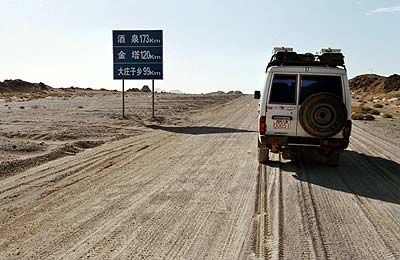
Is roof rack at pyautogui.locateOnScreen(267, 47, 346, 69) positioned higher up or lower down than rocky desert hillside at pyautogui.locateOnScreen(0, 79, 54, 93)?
higher up

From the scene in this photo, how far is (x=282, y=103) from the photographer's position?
12.4 metres

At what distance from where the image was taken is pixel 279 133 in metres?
12.4

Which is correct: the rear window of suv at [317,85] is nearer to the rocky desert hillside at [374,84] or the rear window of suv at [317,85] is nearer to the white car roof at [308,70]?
the white car roof at [308,70]

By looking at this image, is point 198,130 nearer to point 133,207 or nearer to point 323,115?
point 323,115

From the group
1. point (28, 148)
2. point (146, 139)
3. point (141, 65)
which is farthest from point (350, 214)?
point (141, 65)

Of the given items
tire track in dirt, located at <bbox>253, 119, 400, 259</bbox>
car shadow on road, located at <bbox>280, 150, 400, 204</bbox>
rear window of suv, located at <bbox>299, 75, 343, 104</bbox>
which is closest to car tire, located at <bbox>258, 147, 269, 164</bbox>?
tire track in dirt, located at <bbox>253, 119, 400, 259</bbox>

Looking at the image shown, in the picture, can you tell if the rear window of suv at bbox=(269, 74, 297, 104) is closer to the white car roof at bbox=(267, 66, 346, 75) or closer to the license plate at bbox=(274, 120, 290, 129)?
the white car roof at bbox=(267, 66, 346, 75)

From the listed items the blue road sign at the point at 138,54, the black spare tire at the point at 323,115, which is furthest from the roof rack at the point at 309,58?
the blue road sign at the point at 138,54

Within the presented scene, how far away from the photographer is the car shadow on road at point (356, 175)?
10273 mm

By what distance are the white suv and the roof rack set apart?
542mm

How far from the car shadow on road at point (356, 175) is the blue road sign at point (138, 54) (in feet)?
49.3

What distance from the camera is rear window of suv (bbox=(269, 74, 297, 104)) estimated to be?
1234cm

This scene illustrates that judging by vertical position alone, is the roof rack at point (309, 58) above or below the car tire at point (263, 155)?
above

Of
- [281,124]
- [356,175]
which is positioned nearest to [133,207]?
[281,124]
